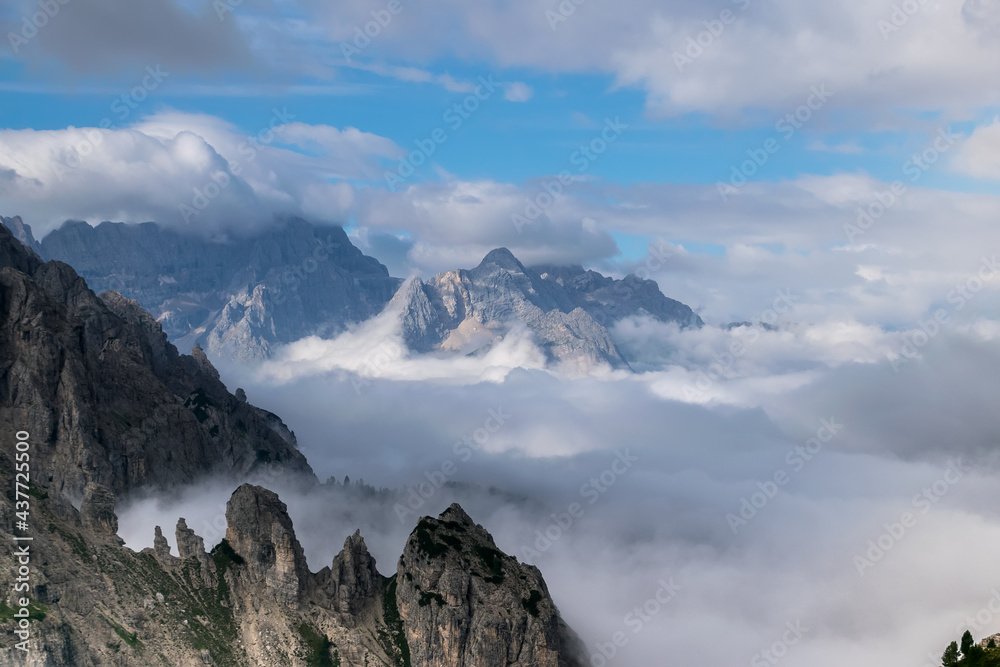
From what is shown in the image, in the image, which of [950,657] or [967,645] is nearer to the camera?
[950,657]

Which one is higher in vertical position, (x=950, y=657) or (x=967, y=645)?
(x=967, y=645)

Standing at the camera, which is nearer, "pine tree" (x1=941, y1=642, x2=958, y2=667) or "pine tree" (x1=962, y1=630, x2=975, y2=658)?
"pine tree" (x1=941, y1=642, x2=958, y2=667)

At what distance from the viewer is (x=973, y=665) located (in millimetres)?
145625

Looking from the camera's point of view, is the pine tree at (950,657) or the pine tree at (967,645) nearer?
the pine tree at (950,657)
